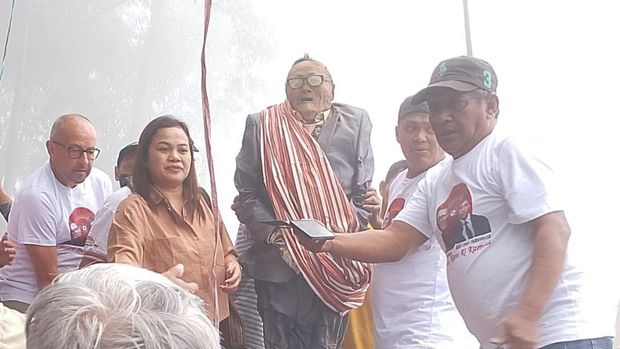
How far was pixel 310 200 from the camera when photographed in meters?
2.28

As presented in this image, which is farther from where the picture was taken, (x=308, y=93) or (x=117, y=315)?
(x=308, y=93)

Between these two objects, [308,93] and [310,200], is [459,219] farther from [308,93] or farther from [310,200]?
[308,93]

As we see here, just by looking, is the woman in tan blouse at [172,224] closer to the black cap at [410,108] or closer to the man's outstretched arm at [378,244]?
the man's outstretched arm at [378,244]

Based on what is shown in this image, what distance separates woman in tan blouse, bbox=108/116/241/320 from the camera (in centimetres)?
196

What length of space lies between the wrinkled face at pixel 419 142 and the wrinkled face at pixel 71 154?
1.03 m

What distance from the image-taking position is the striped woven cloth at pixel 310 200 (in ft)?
7.22

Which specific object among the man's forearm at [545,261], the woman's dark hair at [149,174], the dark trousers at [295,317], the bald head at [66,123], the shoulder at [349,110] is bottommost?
the dark trousers at [295,317]

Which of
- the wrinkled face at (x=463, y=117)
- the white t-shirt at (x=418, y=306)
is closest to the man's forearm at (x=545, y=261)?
the wrinkled face at (x=463, y=117)

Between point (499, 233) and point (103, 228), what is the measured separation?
1.15 m

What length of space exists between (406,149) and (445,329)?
21.9 inches

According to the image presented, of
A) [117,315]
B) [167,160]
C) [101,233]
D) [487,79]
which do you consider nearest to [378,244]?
[487,79]

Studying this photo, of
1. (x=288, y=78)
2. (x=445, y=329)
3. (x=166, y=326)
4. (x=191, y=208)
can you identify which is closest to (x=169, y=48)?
(x=288, y=78)

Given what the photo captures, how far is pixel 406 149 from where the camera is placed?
7.56 feet

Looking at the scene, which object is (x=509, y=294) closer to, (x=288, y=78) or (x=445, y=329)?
(x=445, y=329)
